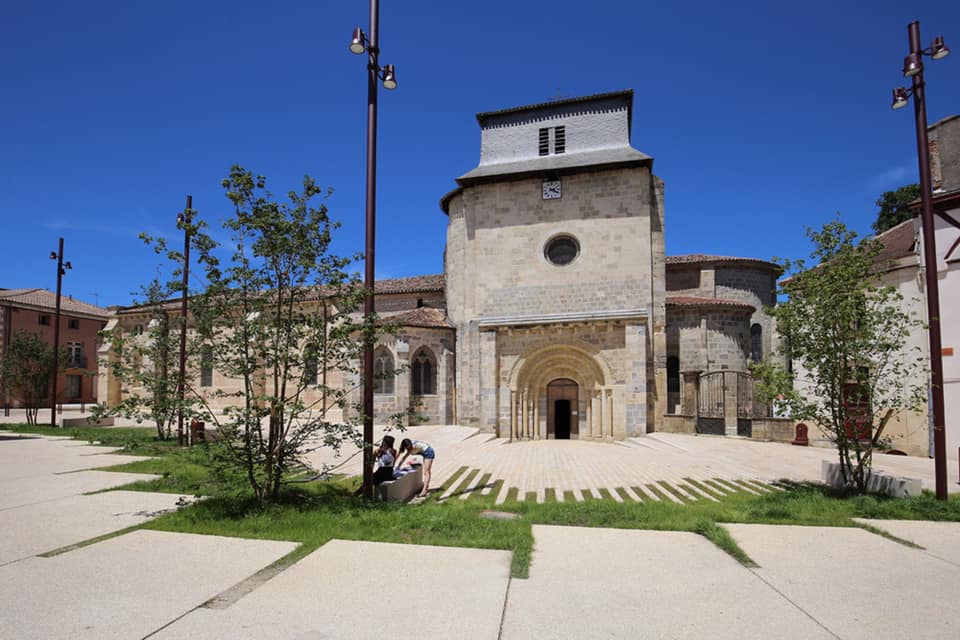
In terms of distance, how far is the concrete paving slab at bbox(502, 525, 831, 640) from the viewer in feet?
11.6

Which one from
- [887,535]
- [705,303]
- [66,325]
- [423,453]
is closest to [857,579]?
[887,535]

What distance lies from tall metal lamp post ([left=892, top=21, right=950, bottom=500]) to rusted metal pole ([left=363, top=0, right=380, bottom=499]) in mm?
8713

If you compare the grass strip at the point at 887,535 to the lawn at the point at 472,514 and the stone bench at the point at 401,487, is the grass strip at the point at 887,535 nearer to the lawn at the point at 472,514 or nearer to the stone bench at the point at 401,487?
the lawn at the point at 472,514

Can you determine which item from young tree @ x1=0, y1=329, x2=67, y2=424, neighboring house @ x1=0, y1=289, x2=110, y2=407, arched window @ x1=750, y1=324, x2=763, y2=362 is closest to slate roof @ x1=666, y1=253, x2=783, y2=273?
arched window @ x1=750, y1=324, x2=763, y2=362

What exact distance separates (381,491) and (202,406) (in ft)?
9.52

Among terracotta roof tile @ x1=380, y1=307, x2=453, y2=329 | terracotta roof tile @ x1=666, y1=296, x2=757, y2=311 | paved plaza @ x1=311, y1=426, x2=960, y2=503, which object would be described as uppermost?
terracotta roof tile @ x1=666, y1=296, x2=757, y2=311

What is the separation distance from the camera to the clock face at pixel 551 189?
2197 centimetres

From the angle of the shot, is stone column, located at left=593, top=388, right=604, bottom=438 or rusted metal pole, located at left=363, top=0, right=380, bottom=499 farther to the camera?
stone column, located at left=593, top=388, right=604, bottom=438

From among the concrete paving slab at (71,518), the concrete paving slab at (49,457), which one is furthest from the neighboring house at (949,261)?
the concrete paving slab at (49,457)

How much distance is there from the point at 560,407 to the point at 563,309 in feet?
14.3

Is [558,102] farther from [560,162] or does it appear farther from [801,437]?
[801,437]

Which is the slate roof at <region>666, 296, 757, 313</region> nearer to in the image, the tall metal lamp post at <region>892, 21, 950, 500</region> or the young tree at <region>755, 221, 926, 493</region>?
the young tree at <region>755, 221, 926, 493</region>

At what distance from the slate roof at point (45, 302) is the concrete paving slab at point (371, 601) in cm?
4386

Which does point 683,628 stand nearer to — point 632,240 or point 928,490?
point 928,490
